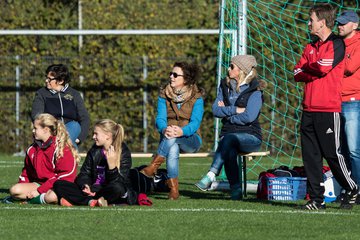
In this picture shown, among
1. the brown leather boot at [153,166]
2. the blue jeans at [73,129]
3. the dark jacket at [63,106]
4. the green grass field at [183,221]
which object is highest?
the dark jacket at [63,106]

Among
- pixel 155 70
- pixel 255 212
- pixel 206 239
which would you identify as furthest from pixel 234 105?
pixel 155 70

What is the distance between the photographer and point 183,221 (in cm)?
934

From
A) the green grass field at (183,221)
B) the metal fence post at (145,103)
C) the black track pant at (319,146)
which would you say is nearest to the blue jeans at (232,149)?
the green grass field at (183,221)

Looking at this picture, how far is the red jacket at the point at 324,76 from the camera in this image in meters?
10.1

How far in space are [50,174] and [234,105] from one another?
6.73 feet

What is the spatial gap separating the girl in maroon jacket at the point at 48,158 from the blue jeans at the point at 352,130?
2654 mm

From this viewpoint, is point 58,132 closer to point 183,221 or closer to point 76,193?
point 76,193

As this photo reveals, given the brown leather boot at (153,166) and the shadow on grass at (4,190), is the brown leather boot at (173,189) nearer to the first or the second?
the brown leather boot at (153,166)

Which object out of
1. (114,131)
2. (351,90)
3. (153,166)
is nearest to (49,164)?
(114,131)

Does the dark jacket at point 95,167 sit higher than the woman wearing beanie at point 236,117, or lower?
lower

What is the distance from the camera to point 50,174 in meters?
11.1

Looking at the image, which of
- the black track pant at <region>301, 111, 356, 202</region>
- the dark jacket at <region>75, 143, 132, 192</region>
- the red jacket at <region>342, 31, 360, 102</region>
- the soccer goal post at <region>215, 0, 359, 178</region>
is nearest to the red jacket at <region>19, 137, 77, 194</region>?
the dark jacket at <region>75, 143, 132, 192</region>

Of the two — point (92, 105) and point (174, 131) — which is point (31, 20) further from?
point (174, 131)

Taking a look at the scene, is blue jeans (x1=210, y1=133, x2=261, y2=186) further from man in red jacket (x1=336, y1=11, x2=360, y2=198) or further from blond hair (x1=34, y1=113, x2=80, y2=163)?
blond hair (x1=34, y1=113, x2=80, y2=163)
